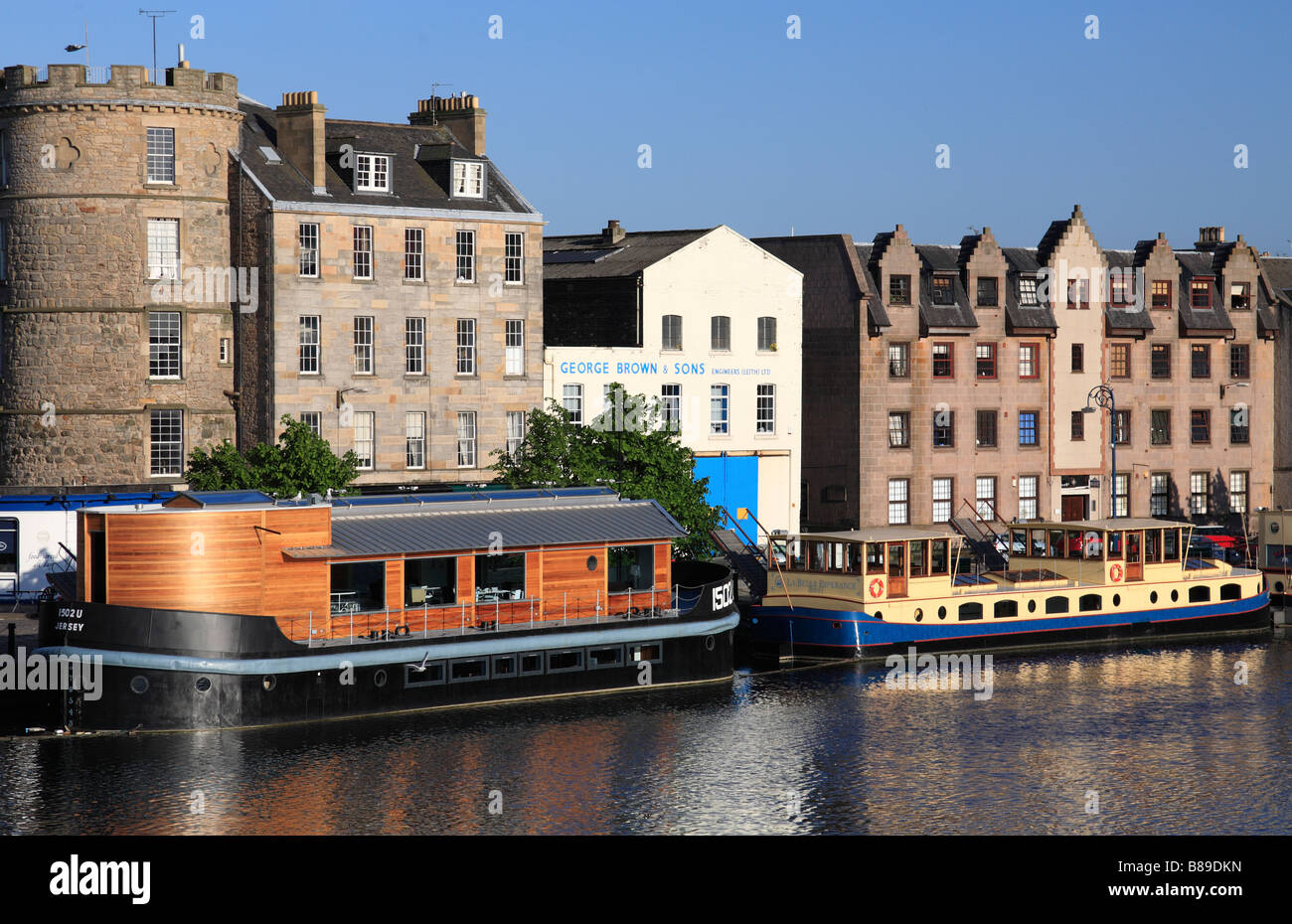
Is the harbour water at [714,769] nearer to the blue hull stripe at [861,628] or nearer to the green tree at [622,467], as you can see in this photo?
the blue hull stripe at [861,628]

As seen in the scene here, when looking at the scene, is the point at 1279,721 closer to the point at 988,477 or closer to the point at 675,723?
the point at 675,723

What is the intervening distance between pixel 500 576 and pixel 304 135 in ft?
76.0

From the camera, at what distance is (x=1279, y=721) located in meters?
48.3

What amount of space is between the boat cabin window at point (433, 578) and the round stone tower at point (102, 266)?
1913 centimetres

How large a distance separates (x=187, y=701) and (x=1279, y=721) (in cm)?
2729

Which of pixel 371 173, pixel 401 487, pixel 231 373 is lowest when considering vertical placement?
pixel 401 487

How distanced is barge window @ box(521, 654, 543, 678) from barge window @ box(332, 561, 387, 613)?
395cm

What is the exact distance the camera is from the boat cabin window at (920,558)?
59.2 m

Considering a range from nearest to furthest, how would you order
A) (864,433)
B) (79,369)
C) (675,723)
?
(675,723), (79,369), (864,433)

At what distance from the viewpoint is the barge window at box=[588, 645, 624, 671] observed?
50.0m

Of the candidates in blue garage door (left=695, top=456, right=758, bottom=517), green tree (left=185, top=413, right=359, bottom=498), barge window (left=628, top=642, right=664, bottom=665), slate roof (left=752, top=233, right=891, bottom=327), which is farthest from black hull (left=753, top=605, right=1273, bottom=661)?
slate roof (left=752, top=233, right=891, bottom=327)

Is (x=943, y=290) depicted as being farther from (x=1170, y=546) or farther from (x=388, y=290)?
(x=388, y=290)

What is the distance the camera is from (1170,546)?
65.3 meters
